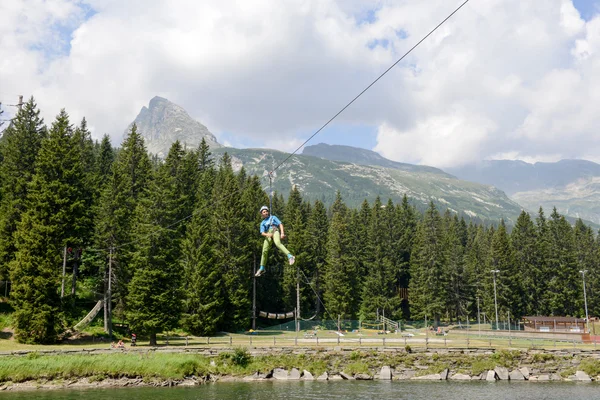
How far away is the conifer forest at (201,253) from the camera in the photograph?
159 feet

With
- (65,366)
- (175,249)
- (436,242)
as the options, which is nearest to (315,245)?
(436,242)

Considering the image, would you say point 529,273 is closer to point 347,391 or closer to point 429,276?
point 429,276

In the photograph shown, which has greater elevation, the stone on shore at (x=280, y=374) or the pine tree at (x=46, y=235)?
the pine tree at (x=46, y=235)

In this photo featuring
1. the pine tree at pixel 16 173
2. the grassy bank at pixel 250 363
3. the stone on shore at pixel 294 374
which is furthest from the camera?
the pine tree at pixel 16 173

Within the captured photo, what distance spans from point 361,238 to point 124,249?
50556mm

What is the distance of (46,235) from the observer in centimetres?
4722

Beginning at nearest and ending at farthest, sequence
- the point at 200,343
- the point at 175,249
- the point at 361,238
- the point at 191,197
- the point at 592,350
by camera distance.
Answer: the point at 592,350
the point at 200,343
the point at 175,249
the point at 191,197
the point at 361,238

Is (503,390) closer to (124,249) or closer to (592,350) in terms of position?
(592,350)

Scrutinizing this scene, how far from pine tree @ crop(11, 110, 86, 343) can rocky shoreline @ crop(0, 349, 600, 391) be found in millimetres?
16561

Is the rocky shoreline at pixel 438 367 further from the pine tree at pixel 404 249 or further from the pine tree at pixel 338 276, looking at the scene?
the pine tree at pixel 404 249

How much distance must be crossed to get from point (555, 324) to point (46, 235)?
70.8 metres

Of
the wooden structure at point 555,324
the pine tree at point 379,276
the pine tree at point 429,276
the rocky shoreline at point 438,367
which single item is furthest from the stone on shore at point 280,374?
the wooden structure at point 555,324

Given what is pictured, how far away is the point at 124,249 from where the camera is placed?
55625mm

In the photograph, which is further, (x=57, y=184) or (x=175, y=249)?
(x=175, y=249)
